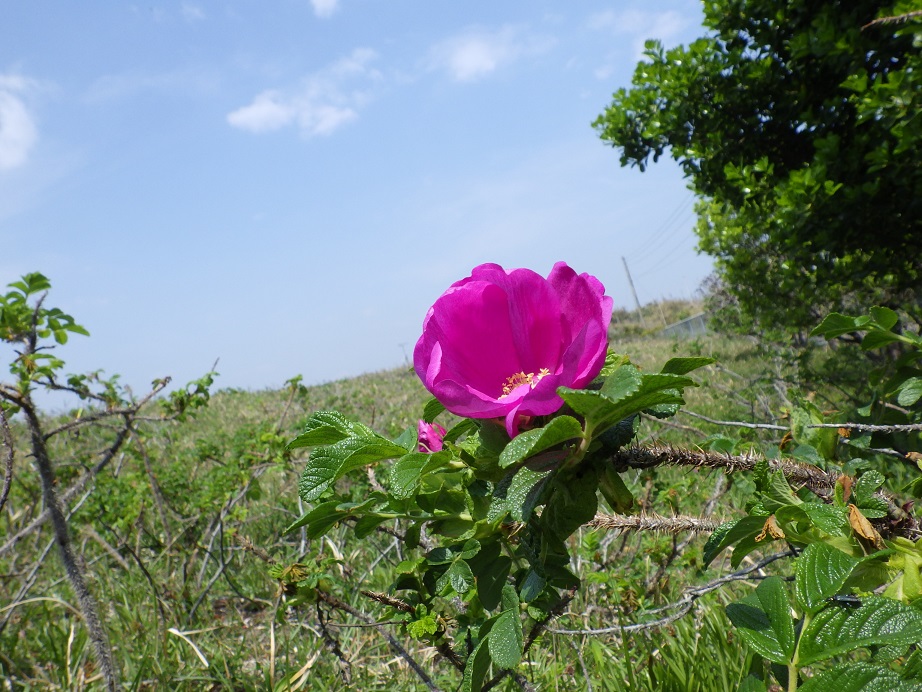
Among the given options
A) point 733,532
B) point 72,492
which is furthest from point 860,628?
point 72,492

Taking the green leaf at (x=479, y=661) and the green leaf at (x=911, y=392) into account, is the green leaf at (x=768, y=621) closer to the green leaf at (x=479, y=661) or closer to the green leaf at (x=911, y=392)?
the green leaf at (x=479, y=661)

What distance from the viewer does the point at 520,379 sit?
80 centimetres

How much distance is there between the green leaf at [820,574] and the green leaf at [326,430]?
514 millimetres

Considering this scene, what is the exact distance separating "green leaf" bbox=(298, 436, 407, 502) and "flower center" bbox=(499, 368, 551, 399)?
0.48ft

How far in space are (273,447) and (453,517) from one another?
2.36 m

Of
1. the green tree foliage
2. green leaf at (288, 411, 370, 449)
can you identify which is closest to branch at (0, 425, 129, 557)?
green leaf at (288, 411, 370, 449)

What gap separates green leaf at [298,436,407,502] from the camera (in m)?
0.72

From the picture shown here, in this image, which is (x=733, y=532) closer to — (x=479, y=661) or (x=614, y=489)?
(x=614, y=489)

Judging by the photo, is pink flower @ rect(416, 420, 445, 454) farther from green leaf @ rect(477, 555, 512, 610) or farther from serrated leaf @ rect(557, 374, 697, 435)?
serrated leaf @ rect(557, 374, 697, 435)

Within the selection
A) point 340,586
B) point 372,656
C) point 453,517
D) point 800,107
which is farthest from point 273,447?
point 800,107

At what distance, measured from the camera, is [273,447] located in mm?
3061

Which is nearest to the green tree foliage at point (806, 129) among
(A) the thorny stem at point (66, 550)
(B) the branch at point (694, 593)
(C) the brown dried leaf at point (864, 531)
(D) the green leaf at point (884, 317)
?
(D) the green leaf at point (884, 317)

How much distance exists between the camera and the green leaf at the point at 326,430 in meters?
0.77

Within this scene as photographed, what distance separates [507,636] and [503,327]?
0.37 m
